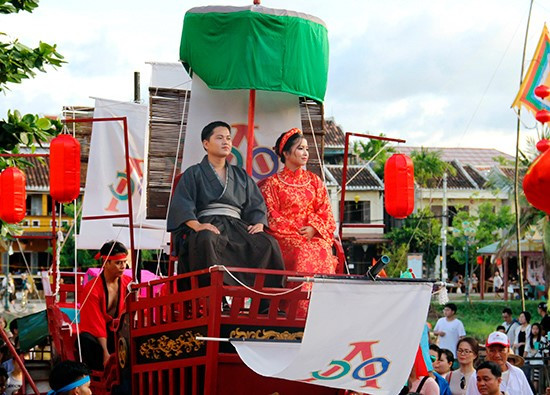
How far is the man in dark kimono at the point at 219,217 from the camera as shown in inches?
386

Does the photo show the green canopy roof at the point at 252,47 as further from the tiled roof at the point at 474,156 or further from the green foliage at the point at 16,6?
the tiled roof at the point at 474,156

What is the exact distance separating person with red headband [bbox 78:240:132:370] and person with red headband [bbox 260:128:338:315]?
1.95m

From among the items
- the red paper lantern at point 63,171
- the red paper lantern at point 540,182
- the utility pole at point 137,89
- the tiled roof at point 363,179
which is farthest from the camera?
the tiled roof at point 363,179

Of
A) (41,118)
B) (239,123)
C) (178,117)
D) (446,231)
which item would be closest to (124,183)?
(178,117)

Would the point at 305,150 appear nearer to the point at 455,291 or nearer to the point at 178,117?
the point at 178,117

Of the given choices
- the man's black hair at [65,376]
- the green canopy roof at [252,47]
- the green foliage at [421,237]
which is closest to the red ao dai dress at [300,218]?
the green canopy roof at [252,47]

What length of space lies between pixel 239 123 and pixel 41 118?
99.3 inches

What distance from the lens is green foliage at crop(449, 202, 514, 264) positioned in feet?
169

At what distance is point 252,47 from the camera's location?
35.5 feet

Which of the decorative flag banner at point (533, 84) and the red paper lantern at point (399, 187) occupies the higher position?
the decorative flag banner at point (533, 84)

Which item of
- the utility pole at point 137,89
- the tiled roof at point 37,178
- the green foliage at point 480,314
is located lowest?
the green foliage at point 480,314

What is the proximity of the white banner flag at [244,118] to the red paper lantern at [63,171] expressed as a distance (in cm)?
130

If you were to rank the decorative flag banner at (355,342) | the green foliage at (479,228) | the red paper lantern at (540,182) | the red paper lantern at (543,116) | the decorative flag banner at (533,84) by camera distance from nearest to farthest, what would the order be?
the red paper lantern at (540,182) → the red paper lantern at (543,116) → the decorative flag banner at (355,342) → the decorative flag banner at (533,84) → the green foliage at (479,228)

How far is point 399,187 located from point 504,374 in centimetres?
285
